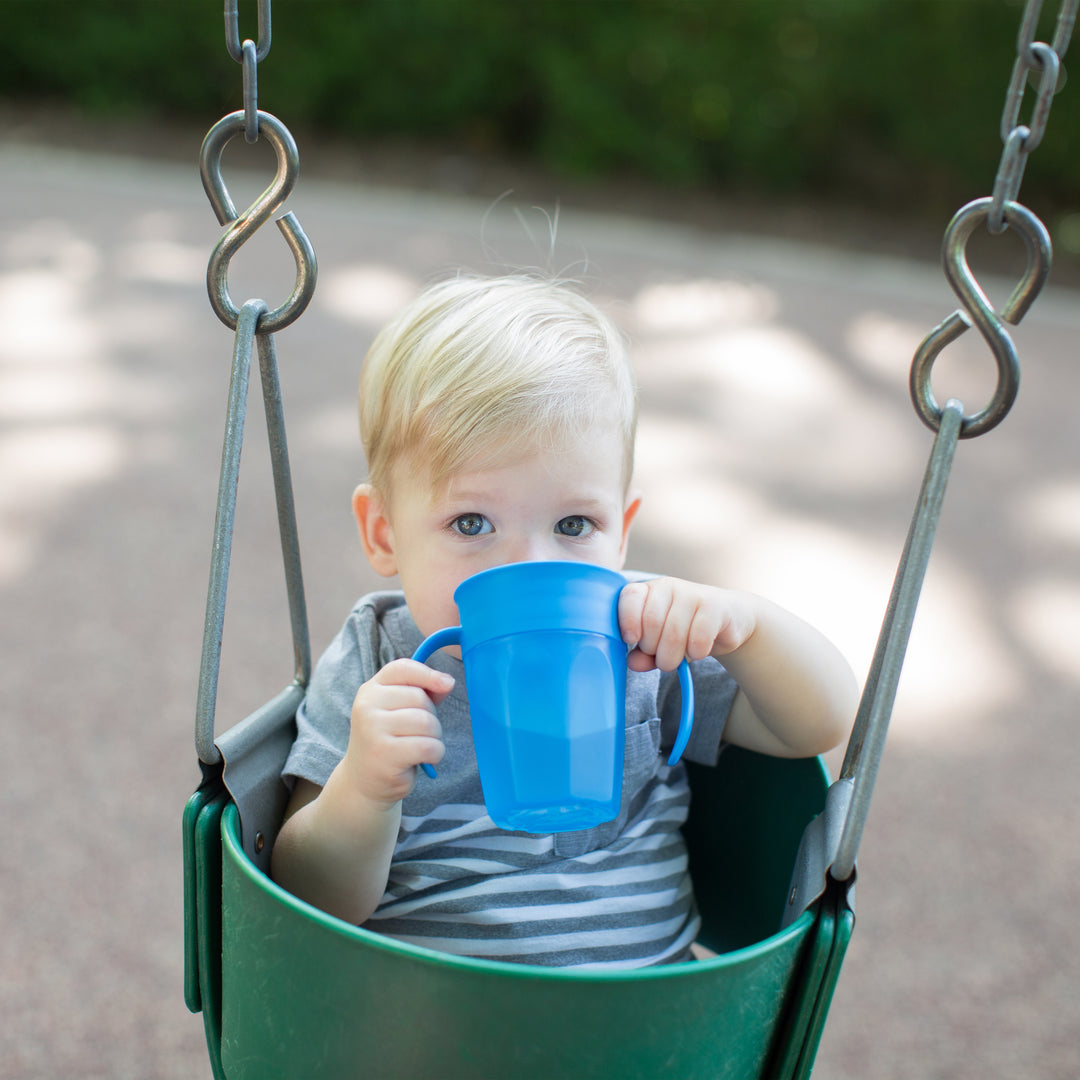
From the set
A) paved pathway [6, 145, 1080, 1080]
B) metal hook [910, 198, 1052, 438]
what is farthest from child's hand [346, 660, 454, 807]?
paved pathway [6, 145, 1080, 1080]

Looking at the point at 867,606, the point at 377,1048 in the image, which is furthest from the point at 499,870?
the point at 867,606

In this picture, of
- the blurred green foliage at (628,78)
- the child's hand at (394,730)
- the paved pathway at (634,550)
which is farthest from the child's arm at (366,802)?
the blurred green foliage at (628,78)

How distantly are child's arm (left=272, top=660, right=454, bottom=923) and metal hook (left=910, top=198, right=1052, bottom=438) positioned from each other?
0.39 meters

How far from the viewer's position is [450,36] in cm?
543

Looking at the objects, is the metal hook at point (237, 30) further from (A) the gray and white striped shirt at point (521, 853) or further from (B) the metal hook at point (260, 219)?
(A) the gray and white striped shirt at point (521, 853)

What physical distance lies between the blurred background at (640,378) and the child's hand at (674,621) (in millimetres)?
545

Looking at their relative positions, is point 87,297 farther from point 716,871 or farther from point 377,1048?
point 377,1048

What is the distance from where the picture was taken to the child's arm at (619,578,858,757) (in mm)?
894

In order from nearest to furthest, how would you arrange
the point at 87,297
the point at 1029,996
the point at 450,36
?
1. the point at 1029,996
2. the point at 87,297
3. the point at 450,36

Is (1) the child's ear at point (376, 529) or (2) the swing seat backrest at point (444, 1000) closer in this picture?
(2) the swing seat backrest at point (444, 1000)

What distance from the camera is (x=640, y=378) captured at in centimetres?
354

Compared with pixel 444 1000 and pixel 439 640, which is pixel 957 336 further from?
pixel 444 1000

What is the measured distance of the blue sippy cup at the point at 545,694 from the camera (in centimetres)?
82

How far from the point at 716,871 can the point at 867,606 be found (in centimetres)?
140
